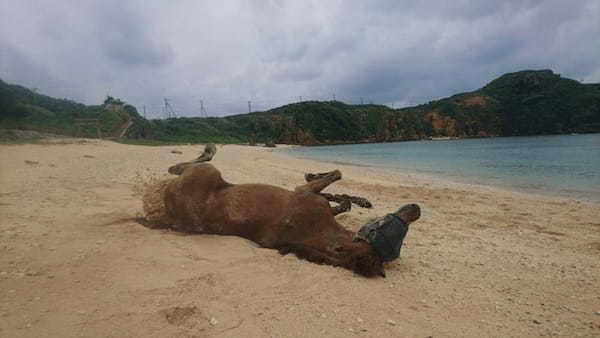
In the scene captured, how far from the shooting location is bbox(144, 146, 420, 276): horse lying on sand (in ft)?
10.3

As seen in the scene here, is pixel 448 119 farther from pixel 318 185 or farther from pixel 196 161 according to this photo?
pixel 318 185

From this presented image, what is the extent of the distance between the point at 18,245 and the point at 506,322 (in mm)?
4530

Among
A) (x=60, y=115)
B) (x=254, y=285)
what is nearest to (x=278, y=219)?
(x=254, y=285)

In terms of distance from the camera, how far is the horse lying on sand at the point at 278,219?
315cm

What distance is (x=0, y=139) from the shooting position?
18625 mm

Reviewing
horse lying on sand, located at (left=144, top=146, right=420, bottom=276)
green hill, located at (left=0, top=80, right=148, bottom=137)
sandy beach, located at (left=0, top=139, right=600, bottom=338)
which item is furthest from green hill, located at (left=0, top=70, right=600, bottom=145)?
sandy beach, located at (left=0, top=139, right=600, bottom=338)

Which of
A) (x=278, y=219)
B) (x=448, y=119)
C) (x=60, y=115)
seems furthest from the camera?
(x=448, y=119)

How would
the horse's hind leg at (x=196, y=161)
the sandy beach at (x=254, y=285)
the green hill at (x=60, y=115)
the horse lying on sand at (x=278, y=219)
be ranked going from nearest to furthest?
1. the sandy beach at (x=254, y=285)
2. the horse lying on sand at (x=278, y=219)
3. the horse's hind leg at (x=196, y=161)
4. the green hill at (x=60, y=115)

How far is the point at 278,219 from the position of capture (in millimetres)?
3670

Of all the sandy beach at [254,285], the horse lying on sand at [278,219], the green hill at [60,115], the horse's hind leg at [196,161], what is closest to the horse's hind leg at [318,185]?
the horse lying on sand at [278,219]

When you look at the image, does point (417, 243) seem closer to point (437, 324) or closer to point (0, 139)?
point (437, 324)

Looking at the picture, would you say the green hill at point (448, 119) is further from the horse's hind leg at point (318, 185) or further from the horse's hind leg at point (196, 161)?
the horse's hind leg at point (318, 185)

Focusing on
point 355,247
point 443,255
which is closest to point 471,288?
point 443,255

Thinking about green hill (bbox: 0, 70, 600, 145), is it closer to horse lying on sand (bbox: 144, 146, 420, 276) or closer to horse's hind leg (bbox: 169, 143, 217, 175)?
horse's hind leg (bbox: 169, 143, 217, 175)
